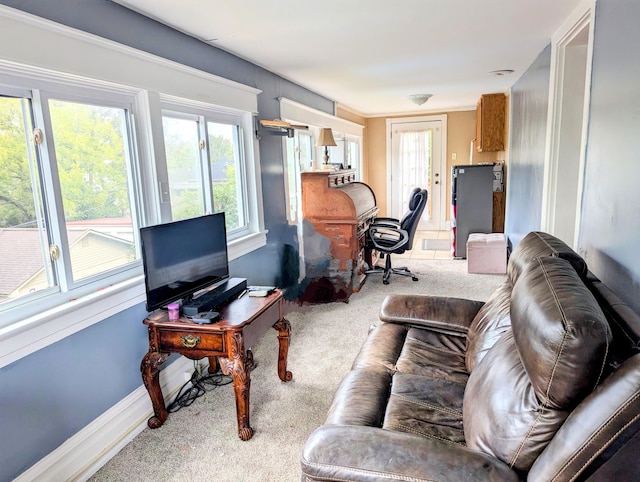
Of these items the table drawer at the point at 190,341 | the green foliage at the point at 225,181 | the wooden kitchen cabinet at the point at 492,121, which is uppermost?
the wooden kitchen cabinet at the point at 492,121

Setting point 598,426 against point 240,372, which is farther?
point 240,372

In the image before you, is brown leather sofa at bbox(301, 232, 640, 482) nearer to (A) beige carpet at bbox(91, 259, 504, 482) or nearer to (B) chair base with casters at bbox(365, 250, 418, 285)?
(A) beige carpet at bbox(91, 259, 504, 482)

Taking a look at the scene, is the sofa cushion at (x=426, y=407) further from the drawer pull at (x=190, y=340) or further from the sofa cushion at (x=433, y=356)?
the drawer pull at (x=190, y=340)

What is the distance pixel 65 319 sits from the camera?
1.82 m

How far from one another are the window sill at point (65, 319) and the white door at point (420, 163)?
6227 millimetres

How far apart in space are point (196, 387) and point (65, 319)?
1003mm

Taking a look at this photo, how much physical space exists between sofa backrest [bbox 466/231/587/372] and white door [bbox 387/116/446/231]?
5.70 metres

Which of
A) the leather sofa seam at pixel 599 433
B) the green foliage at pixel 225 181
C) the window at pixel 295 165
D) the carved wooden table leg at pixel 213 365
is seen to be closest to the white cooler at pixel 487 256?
the window at pixel 295 165

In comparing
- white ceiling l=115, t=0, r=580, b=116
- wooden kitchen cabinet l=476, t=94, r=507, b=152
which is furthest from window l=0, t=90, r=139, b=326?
wooden kitchen cabinet l=476, t=94, r=507, b=152

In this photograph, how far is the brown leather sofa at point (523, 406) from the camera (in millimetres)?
946

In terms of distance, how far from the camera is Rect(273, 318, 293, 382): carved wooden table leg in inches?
99.1

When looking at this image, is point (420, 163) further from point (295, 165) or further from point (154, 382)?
point (154, 382)

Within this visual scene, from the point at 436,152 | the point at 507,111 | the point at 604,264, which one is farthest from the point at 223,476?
the point at 436,152

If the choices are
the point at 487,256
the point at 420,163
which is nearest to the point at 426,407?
the point at 487,256
